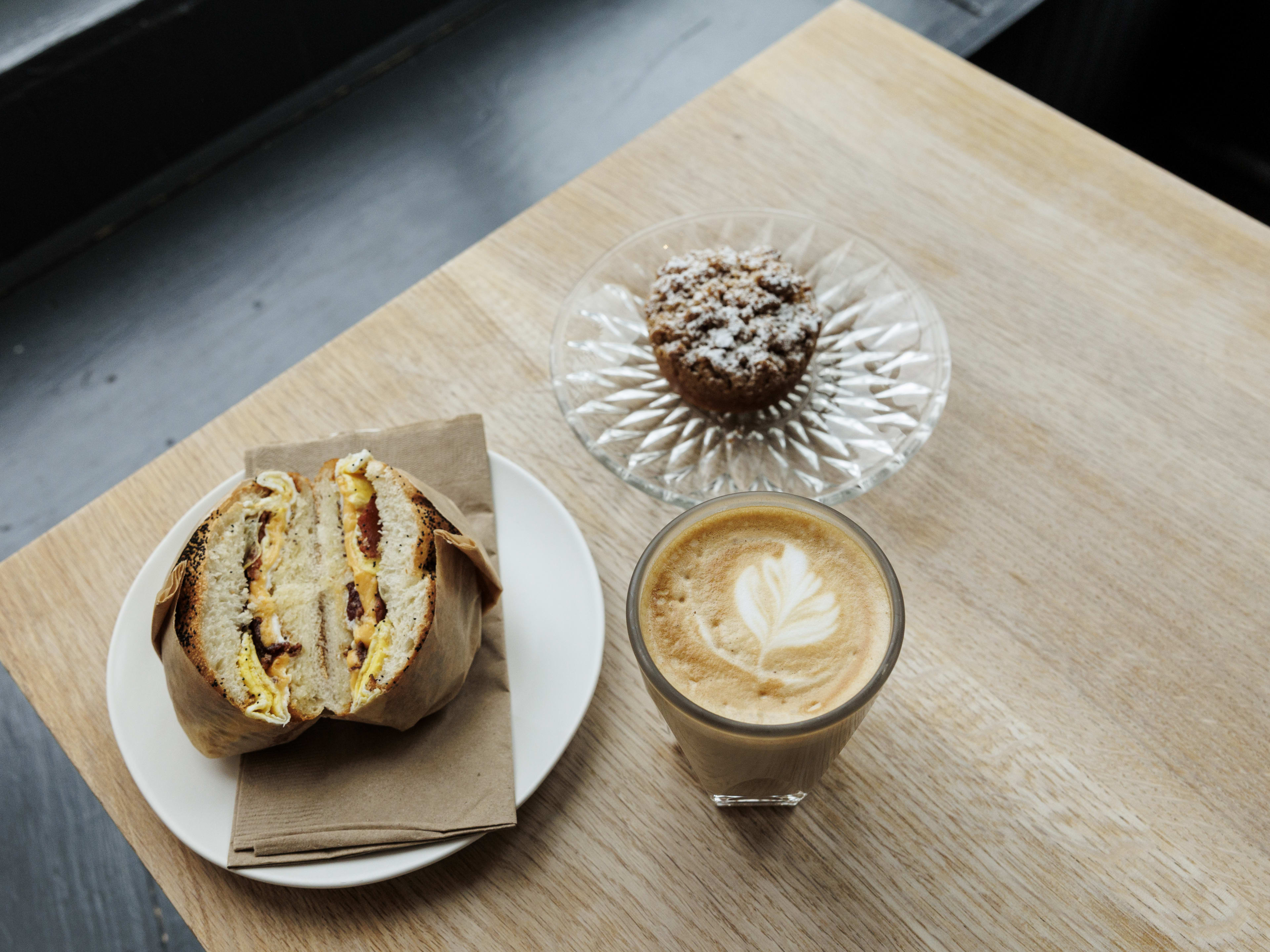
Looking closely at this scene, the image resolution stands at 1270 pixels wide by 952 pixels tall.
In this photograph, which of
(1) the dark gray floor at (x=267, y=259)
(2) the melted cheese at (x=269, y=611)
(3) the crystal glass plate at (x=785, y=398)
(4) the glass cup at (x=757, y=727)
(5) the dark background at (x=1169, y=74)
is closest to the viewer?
(4) the glass cup at (x=757, y=727)

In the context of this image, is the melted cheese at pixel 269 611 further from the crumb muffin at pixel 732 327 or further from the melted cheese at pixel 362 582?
the crumb muffin at pixel 732 327

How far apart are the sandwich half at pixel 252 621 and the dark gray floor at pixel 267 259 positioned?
2.71 ft

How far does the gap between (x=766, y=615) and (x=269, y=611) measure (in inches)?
16.1

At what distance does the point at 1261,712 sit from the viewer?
788 millimetres

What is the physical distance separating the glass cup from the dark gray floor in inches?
41.3

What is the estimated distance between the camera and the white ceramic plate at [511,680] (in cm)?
71

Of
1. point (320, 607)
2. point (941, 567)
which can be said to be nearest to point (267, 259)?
point (320, 607)

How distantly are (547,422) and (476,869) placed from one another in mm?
426

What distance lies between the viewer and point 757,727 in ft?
2.02

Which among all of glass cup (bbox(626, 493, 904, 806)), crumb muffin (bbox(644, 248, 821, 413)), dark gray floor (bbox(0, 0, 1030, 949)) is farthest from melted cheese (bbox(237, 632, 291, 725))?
dark gray floor (bbox(0, 0, 1030, 949))

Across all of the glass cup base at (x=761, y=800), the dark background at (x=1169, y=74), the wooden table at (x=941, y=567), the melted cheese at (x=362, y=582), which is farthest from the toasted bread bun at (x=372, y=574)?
the dark background at (x=1169, y=74)

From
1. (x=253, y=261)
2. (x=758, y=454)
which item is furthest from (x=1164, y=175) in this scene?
(x=253, y=261)

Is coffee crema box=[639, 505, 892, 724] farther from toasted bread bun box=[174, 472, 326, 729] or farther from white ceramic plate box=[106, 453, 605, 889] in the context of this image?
toasted bread bun box=[174, 472, 326, 729]

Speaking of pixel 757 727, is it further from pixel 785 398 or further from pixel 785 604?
pixel 785 398
